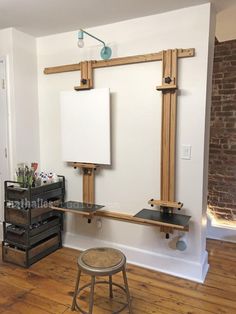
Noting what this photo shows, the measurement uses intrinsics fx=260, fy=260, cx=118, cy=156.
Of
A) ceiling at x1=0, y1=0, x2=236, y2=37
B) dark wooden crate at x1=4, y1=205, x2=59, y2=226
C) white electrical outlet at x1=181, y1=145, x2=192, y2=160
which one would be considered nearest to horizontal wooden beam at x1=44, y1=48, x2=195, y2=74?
ceiling at x1=0, y1=0, x2=236, y2=37

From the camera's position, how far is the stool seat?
1713mm

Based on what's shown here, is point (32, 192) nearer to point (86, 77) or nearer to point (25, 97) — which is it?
point (25, 97)

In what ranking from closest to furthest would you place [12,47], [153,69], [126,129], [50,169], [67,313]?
[67,313], [153,69], [126,129], [12,47], [50,169]

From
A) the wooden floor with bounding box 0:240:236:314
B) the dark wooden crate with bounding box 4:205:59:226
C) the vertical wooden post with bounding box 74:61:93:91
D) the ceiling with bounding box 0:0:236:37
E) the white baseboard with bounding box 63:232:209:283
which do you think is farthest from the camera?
the vertical wooden post with bounding box 74:61:93:91

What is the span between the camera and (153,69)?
93.4 inches

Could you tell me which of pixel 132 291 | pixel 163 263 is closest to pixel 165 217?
pixel 163 263

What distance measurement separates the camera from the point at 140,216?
2307 millimetres

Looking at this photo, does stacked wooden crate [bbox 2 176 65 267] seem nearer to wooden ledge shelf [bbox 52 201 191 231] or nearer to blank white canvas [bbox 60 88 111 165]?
wooden ledge shelf [bbox 52 201 191 231]

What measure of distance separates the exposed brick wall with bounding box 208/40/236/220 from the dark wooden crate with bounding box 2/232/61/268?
6.76 feet

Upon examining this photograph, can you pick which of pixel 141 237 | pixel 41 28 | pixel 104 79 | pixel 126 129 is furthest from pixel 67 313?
pixel 41 28

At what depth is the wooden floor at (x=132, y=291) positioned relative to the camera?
1.98 meters

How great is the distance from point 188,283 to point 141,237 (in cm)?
58

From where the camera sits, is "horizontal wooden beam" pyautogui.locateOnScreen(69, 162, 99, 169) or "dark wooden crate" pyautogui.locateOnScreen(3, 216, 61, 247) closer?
"dark wooden crate" pyautogui.locateOnScreen(3, 216, 61, 247)

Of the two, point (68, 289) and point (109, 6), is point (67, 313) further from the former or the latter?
point (109, 6)
